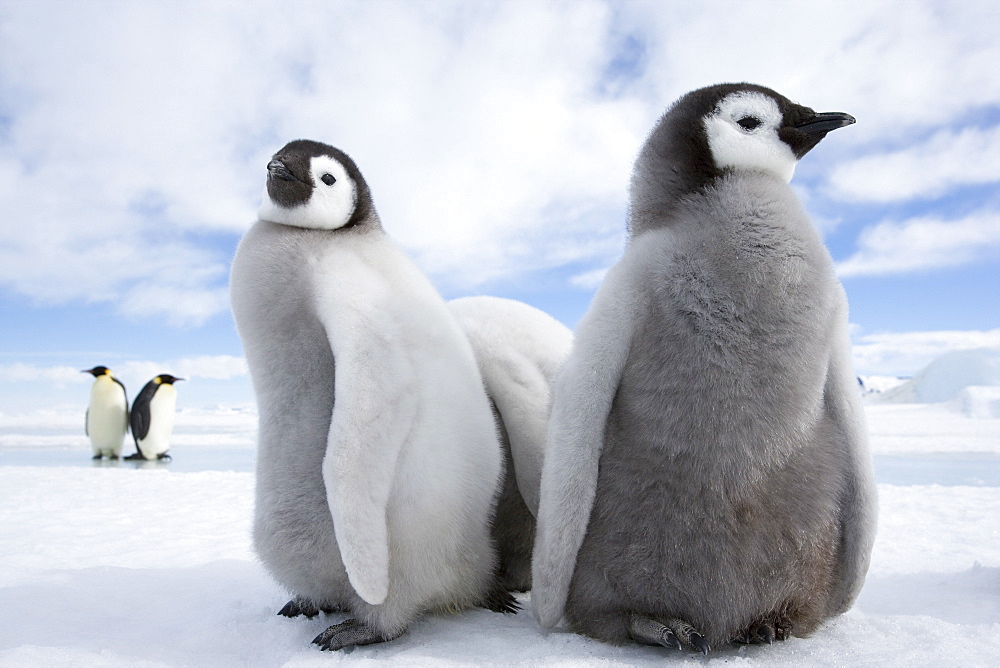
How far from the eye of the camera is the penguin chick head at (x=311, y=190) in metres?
1.96

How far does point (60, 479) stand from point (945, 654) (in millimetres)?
6190

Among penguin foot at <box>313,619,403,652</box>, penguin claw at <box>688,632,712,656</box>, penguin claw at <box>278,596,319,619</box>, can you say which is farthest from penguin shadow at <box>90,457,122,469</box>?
penguin claw at <box>688,632,712,656</box>

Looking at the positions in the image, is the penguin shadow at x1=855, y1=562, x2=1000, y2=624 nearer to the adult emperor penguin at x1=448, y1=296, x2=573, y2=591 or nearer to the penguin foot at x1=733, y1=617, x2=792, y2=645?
the penguin foot at x1=733, y1=617, x2=792, y2=645

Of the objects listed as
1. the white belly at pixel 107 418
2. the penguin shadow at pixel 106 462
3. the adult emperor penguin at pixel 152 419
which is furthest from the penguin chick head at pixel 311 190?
the white belly at pixel 107 418

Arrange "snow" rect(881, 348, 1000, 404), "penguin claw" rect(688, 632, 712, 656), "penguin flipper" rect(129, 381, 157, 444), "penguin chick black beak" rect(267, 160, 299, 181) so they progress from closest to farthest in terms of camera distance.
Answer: "penguin claw" rect(688, 632, 712, 656) → "penguin chick black beak" rect(267, 160, 299, 181) → "penguin flipper" rect(129, 381, 157, 444) → "snow" rect(881, 348, 1000, 404)

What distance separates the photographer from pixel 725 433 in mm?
1597

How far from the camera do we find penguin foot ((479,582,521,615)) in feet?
6.81

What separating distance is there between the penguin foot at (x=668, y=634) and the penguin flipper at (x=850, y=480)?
43cm

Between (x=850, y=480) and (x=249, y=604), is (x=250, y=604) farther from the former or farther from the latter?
(x=850, y=480)

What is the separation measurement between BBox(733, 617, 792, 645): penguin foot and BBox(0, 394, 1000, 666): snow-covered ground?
0.07 feet

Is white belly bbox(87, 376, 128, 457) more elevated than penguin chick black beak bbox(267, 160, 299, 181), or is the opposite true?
penguin chick black beak bbox(267, 160, 299, 181)

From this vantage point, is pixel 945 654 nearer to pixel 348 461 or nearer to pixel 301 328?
pixel 348 461

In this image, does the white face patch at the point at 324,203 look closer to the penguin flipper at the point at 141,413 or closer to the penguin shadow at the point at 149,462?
the penguin shadow at the point at 149,462

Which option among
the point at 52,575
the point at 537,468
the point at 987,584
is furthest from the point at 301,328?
the point at 987,584
